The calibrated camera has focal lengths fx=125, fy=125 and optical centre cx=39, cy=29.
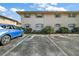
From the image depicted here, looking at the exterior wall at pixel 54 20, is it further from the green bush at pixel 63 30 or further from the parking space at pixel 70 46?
the parking space at pixel 70 46

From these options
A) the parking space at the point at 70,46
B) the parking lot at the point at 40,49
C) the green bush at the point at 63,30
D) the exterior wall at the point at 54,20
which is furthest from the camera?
the exterior wall at the point at 54,20

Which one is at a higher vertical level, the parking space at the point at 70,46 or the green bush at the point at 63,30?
the green bush at the point at 63,30

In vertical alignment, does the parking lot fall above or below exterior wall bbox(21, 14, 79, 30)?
below

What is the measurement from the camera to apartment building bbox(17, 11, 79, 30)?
2445cm

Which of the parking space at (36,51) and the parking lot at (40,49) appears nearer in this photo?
the parking space at (36,51)

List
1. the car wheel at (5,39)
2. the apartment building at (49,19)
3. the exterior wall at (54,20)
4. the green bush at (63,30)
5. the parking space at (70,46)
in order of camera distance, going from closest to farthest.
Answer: the parking space at (70,46) < the car wheel at (5,39) < the green bush at (63,30) < the apartment building at (49,19) < the exterior wall at (54,20)

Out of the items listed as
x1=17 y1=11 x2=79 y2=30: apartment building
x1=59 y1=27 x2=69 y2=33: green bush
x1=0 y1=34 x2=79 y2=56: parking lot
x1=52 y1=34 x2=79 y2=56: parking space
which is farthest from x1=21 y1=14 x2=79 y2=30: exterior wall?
x1=0 y1=34 x2=79 y2=56: parking lot

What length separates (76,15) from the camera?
81.4ft

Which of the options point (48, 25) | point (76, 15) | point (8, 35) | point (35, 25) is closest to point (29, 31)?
point (35, 25)

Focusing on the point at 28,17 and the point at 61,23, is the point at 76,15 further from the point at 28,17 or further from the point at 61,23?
the point at 28,17

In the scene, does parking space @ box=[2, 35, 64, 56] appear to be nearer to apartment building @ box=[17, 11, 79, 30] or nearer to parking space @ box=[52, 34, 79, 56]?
parking space @ box=[52, 34, 79, 56]

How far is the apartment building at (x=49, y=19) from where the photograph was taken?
80.2 feet

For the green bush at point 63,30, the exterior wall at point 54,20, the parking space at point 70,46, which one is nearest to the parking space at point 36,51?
the parking space at point 70,46

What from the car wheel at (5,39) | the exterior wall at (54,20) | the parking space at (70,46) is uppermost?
the exterior wall at (54,20)
